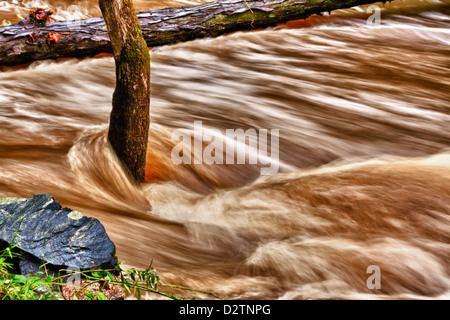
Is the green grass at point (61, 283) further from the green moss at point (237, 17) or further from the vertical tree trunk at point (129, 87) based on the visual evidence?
the green moss at point (237, 17)

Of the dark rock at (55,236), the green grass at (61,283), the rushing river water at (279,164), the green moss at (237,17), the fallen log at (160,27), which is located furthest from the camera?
the green moss at (237,17)

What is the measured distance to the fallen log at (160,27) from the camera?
21.0 ft

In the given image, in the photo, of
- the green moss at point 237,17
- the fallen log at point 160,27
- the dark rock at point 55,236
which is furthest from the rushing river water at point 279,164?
the dark rock at point 55,236

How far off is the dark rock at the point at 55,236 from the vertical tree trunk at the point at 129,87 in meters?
1.30

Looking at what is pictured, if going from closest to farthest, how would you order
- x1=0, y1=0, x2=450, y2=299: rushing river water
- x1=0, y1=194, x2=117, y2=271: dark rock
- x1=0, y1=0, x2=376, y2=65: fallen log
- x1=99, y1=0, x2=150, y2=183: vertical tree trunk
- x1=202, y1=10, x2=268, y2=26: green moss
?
1. x1=0, y1=194, x2=117, y2=271: dark rock
2. x1=0, y1=0, x2=450, y2=299: rushing river water
3. x1=99, y1=0, x2=150, y2=183: vertical tree trunk
4. x1=0, y1=0, x2=376, y2=65: fallen log
5. x1=202, y1=10, x2=268, y2=26: green moss

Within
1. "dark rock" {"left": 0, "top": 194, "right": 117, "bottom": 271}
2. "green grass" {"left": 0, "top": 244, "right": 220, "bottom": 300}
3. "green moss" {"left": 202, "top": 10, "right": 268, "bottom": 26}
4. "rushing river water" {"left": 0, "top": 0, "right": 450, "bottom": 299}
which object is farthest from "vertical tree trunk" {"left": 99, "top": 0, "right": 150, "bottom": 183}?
"green moss" {"left": 202, "top": 10, "right": 268, "bottom": 26}

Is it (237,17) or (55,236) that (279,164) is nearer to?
(55,236)

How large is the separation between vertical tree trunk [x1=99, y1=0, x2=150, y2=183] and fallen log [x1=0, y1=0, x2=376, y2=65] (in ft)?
8.51

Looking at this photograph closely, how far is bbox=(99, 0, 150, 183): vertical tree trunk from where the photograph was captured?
3490 mm

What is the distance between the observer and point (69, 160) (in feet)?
13.8

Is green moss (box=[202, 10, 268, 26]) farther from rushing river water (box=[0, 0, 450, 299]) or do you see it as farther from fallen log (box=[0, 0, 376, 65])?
rushing river water (box=[0, 0, 450, 299])

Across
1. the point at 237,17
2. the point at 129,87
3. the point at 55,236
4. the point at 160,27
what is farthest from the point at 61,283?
the point at 237,17

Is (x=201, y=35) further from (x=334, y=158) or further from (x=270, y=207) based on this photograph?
(x=270, y=207)

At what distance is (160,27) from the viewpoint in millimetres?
6902
